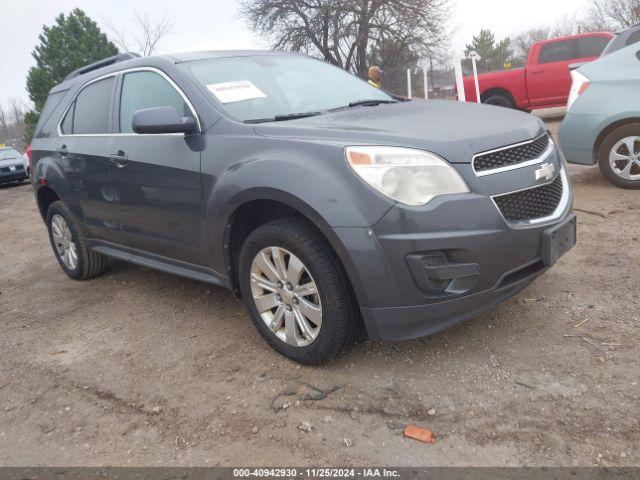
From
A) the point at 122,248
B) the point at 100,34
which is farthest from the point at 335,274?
the point at 100,34

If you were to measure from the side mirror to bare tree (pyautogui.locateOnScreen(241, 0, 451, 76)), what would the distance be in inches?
865

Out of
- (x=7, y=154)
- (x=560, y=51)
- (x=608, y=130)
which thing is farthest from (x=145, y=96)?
(x=7, y=154)

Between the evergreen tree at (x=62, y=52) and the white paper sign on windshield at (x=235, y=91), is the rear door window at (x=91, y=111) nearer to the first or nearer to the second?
the white paper sign on windshield at (x=235, y=91)

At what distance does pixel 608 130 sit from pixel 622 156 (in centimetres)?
29

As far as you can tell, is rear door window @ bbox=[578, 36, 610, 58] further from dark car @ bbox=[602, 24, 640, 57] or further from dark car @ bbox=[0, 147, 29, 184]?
dark car @ bbox=[0, 147, 29, 184]

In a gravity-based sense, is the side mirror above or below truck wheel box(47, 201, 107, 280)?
above

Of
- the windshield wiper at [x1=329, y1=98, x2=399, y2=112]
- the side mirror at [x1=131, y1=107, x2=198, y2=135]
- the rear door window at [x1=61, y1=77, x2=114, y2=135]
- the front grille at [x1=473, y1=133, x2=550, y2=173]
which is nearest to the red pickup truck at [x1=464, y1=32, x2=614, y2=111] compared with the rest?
the windshield wiper at [x1=329, y1=98, x2=399, y2=112]

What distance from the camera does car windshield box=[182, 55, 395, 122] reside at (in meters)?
3.16

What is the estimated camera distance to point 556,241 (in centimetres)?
260

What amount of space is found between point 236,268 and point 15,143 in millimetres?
36091

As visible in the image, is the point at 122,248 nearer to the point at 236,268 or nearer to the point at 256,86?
the point at 236,268

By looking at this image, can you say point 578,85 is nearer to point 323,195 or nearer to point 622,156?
point 622,156

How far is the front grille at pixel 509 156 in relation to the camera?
2.46 metres

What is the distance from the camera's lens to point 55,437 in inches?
99.6
